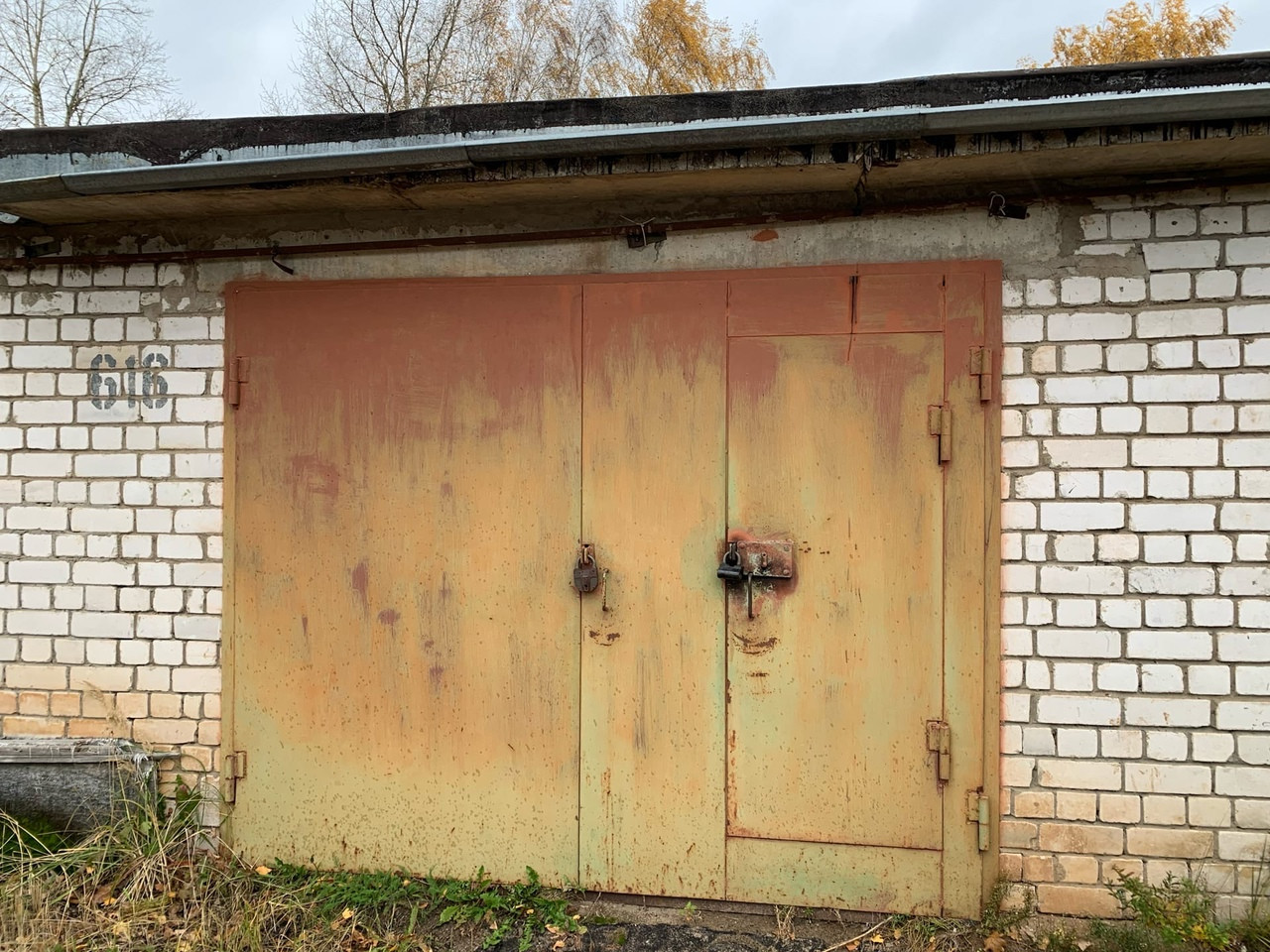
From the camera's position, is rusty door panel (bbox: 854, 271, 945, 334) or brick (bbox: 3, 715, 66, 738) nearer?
rusty door panel (bbox: 854, 271, 945, 334)

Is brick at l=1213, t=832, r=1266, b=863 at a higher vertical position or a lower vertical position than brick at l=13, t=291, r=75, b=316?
lower

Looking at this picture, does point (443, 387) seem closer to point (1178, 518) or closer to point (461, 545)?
point (461, 545)

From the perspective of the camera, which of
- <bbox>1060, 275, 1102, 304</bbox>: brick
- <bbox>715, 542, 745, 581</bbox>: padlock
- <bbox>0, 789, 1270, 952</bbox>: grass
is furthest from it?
<bbox>715, 542, 745, 581</bbox>: padlock

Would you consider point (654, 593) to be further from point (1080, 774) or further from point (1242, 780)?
point (1242, 780)

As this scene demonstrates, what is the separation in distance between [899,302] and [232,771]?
300 cm

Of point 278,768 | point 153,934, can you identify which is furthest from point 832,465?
point 153,934

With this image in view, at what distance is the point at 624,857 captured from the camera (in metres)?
3.06

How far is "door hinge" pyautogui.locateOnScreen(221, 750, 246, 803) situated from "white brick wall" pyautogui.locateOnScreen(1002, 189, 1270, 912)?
2.77 m

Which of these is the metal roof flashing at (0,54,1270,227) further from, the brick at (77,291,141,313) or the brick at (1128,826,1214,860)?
the brick at (1128,826,1214,860)

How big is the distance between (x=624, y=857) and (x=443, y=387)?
184 centimetres

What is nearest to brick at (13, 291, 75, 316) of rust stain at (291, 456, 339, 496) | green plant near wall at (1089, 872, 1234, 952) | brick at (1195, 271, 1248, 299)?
rust stain at (291, 456, 339, 496)

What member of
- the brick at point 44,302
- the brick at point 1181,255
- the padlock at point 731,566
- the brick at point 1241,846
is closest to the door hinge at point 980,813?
the brick at point 1241,846

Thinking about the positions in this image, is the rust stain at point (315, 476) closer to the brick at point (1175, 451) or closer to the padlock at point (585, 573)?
the padlock at point (585, 573)

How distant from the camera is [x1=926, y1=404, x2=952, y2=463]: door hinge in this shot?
2.86m
